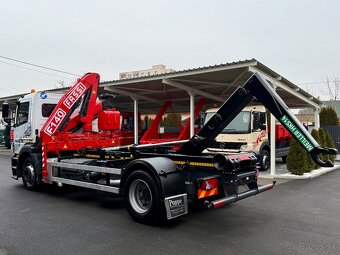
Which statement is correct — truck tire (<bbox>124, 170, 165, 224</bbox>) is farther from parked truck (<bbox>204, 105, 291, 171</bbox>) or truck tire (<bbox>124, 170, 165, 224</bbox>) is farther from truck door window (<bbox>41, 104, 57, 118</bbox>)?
parked truck (<bbox>204, 105, 291, 171</bbox>)

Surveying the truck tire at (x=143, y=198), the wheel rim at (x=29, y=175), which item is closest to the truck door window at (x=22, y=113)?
the wheel rim at (x=29, y=175)

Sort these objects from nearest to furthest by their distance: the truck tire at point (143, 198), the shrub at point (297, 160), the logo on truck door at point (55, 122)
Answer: the truck tire at point (143, 198)
the logo on truck door at point (55, 122)
the shrub at point (297, 160)

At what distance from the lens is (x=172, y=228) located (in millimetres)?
5488

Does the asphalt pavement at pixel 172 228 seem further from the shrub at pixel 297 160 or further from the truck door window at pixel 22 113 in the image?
the shrub at pixel 297 160

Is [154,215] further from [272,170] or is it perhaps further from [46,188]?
[272,170]

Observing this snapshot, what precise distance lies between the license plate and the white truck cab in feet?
17.0

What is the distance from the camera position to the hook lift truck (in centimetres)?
546

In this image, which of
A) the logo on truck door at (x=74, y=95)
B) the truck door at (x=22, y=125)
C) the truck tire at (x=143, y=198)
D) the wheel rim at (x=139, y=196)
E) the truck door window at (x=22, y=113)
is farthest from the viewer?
the truck door window at (x=22, y=113)

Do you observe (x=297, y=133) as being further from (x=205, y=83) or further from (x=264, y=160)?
(x=205, y=83)

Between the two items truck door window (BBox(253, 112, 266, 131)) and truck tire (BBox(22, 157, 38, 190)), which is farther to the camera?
truck door window (BBox(253, 112, 266, 131))

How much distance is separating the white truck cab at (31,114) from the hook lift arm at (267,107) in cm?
460

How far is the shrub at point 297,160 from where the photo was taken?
36.8 feet

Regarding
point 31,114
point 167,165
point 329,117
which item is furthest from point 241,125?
point 329,117

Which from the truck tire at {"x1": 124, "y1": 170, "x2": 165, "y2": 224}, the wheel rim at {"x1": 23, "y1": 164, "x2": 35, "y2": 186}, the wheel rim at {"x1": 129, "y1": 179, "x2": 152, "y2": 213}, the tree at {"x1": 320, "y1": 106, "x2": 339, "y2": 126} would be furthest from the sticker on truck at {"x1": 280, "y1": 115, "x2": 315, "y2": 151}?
the tree at {"x1": 320, "y1": 106, "x2": 339, "y2": 126}
